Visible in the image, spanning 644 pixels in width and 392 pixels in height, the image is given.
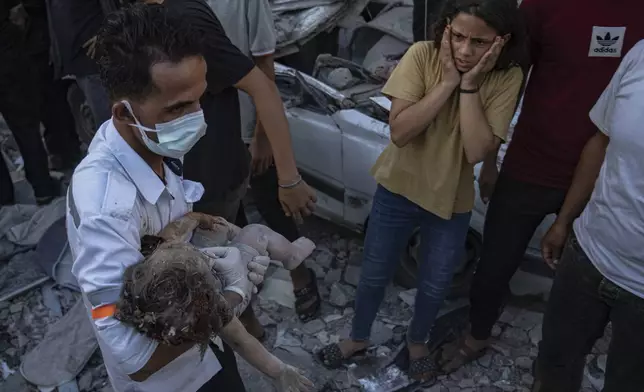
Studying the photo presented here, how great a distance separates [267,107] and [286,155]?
236mm

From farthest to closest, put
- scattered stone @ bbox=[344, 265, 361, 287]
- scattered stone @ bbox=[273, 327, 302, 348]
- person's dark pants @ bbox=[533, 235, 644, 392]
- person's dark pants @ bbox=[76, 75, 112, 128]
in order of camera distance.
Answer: scattered stone @ bbox=[344, 265, 361, 287]
person's dark pants @ bbox=[76, 75, 112, 128]
scattered stone @ bbox=[273, 327, 302, 348]
person's dark pants @ bbox=[533, 235, 644, 392]

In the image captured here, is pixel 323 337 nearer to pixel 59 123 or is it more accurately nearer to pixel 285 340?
pixel 285 340

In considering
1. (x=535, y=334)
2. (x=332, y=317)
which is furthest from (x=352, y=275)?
(x=535, y=334)

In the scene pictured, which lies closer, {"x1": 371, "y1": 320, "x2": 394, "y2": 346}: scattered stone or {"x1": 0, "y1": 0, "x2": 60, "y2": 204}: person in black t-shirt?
{"x1": 371, "y1": 320, "x2": 394, "y2": 346}: scattered stone

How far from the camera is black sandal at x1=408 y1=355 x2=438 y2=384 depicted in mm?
3334

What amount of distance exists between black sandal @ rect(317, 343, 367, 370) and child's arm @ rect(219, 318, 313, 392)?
1373 mm

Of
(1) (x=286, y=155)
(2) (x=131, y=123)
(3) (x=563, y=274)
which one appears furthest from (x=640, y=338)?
(2) (x=131, y=123)

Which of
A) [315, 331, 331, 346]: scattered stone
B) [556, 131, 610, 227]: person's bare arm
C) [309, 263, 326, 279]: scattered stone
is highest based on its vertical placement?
[556, 131, 610, 227]: person's bare arm

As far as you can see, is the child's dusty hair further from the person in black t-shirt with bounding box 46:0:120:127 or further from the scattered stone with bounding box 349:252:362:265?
the scattered stone with bounding box 349:252:362:265

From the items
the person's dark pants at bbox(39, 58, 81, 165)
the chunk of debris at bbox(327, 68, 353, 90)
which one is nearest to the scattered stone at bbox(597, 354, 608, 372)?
the chunk of debris at bbox(327, 68, 353, 90)

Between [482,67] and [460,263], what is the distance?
1401 millimetres

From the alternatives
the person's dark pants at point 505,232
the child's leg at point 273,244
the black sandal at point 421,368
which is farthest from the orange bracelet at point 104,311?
the black sandal at point 421,368

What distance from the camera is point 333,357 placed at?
343 centimetres

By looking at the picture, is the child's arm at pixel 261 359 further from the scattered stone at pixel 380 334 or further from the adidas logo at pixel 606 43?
the adidas logo at pixel 606 43
